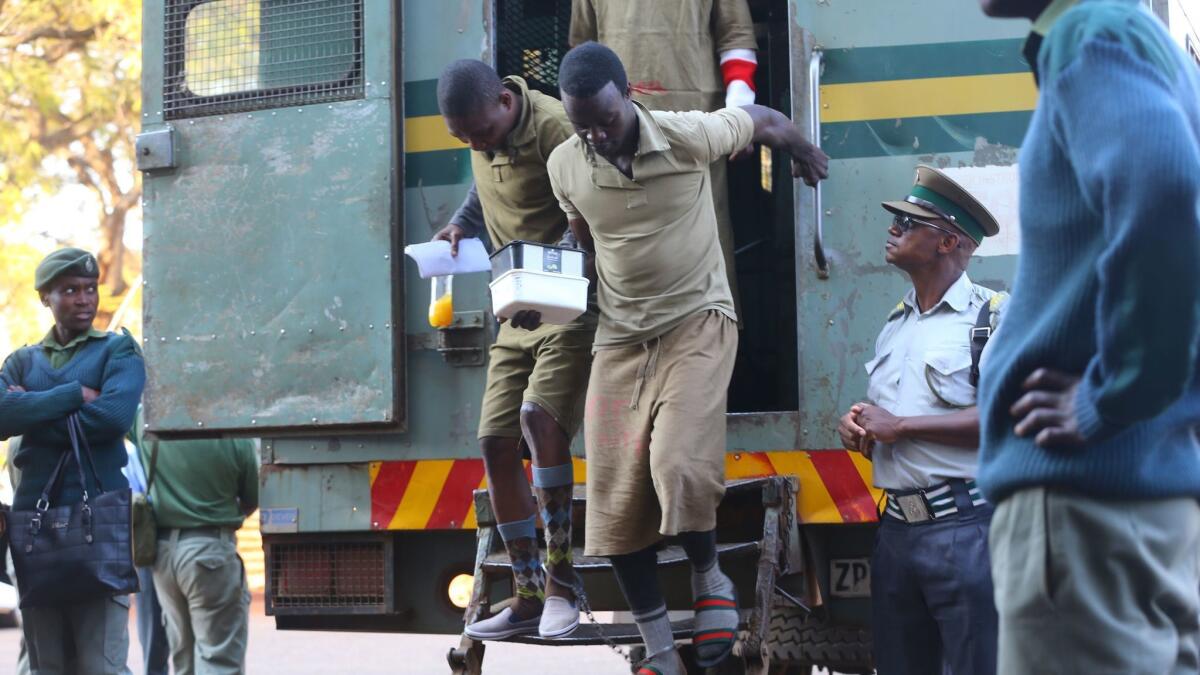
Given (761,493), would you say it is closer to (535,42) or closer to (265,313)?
(265,313)

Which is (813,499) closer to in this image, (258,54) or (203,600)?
(258,54)

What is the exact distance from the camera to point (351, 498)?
17.9 ft

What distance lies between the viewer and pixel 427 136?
543 centimetres

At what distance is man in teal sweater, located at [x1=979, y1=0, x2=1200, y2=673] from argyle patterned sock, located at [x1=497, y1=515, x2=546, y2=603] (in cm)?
248

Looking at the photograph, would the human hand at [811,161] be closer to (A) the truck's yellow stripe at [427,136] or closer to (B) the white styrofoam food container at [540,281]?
(B) the white styrofoam food container at [540,281]

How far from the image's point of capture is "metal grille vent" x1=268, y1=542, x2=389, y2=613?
5465mm

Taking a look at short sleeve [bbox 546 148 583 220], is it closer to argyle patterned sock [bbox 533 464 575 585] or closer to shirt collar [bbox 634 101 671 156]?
shirt collar [bbox 634 101 671 156]

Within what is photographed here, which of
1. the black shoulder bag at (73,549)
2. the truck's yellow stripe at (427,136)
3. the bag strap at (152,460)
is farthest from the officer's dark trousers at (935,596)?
the bag strap at (152,460)

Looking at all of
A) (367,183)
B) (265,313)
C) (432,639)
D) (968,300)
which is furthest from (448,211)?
(432,639)

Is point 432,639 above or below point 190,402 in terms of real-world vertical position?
below

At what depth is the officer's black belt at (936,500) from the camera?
427 cm

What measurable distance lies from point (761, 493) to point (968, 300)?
944mm

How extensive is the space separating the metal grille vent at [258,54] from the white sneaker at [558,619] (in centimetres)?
183

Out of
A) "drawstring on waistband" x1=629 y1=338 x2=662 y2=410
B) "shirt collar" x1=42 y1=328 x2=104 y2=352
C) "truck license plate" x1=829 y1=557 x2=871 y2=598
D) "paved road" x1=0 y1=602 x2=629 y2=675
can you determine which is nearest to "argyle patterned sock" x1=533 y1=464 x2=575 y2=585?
"drawstring on waistband" x1=629 y1=338 x2=662 y2=410
